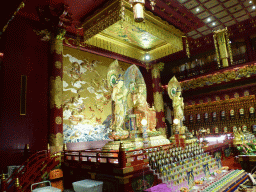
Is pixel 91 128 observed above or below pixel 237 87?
below

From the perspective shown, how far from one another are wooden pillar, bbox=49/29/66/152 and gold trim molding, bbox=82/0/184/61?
0.88 m

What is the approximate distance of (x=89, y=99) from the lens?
7082mm

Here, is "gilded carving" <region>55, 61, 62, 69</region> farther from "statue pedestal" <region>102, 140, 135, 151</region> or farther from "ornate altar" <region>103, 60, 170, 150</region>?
"statue pedestal" <region>102, 140, 135, 151</region>

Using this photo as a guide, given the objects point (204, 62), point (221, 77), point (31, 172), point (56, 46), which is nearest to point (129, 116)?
point (31, 172)

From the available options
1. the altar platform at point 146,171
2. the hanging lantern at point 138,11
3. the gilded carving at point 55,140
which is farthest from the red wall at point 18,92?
the hanging lantern at point 138,11

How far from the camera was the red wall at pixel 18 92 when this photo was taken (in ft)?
16.1

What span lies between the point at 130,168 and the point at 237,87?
7199 mm

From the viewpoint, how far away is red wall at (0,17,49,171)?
16.1 ft

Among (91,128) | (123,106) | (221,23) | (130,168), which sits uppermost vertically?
(221,23)

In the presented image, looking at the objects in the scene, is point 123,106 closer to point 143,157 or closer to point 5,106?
point 143,157

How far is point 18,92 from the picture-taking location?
204 inches

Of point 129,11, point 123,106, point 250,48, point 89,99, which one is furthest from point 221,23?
point 89,99

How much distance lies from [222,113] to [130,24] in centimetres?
604

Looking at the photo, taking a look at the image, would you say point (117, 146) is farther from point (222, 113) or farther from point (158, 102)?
point (222, 113)
